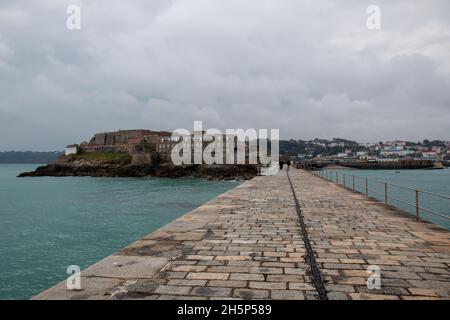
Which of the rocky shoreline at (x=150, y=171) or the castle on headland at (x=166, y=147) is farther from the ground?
the castle on headland at (x=166, y=147)

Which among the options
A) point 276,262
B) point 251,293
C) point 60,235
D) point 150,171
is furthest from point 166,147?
point 251,293

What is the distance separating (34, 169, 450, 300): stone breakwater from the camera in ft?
10.9

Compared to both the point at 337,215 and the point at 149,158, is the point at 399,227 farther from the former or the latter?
the point at 149,158

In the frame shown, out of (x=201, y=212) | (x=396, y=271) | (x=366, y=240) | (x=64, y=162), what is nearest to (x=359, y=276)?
(x=396, y=271)

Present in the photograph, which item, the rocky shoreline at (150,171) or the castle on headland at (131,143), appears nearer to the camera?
the rocky shoreline at (150,171)

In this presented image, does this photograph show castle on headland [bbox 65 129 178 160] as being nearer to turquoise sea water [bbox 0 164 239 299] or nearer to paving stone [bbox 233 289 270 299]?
turquoise sea water [bbox 0 164 239 299]

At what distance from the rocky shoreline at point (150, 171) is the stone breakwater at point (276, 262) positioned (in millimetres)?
47328

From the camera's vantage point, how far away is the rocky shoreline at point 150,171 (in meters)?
58.5

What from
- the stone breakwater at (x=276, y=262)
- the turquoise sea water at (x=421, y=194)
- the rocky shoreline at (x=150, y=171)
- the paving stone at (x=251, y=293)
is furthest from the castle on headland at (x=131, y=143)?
the paving stone at (x=251, y=293)

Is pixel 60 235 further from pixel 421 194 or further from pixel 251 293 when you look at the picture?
pixel 421 194

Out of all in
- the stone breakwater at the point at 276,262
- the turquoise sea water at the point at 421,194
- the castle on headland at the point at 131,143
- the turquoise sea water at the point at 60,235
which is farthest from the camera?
the castle on headland at the point at 131,143

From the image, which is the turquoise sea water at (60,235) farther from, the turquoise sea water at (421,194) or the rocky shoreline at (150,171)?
the rocky shoreline at (150,171)
